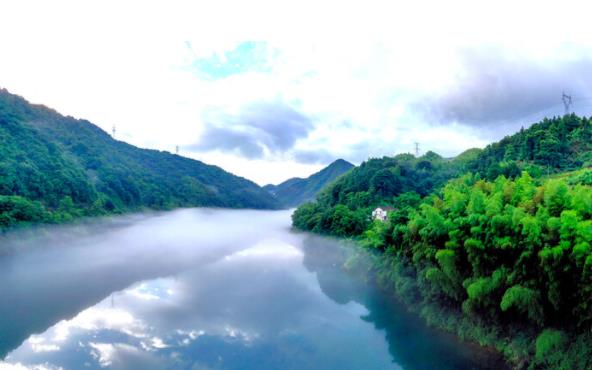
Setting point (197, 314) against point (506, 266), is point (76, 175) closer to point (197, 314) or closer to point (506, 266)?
point (197, 314)

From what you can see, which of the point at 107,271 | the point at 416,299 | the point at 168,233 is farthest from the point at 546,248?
the point at 168,233

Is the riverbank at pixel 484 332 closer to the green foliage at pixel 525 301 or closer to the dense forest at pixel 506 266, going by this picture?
the dense forest at pixel 506 266

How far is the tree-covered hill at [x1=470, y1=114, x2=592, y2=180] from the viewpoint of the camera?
2530cm

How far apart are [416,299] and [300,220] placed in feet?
76.2

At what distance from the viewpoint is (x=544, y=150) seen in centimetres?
2778

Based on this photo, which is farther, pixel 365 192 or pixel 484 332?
pixel 365 192

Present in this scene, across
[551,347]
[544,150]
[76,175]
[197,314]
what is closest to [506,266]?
[551,347]

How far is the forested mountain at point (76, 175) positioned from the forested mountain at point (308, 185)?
27908mm

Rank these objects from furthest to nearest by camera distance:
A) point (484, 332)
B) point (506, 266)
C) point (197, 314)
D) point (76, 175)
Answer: point (76, 175), point (197, 314), point (484, 332), point (506, 266)

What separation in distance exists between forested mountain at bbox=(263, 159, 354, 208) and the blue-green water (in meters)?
77.6

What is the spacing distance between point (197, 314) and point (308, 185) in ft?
329

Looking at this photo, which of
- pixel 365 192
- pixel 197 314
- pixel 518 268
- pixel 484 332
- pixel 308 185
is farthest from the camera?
pixel 308 185

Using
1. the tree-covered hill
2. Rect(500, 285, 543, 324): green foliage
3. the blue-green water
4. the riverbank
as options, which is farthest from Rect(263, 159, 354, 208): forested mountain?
Rect(500, 285, 543, 324): green foliage

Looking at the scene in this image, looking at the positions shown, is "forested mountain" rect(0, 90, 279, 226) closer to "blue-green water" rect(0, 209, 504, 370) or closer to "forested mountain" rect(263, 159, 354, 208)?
"blue-green water" rect(0, 209, 504, 370)
